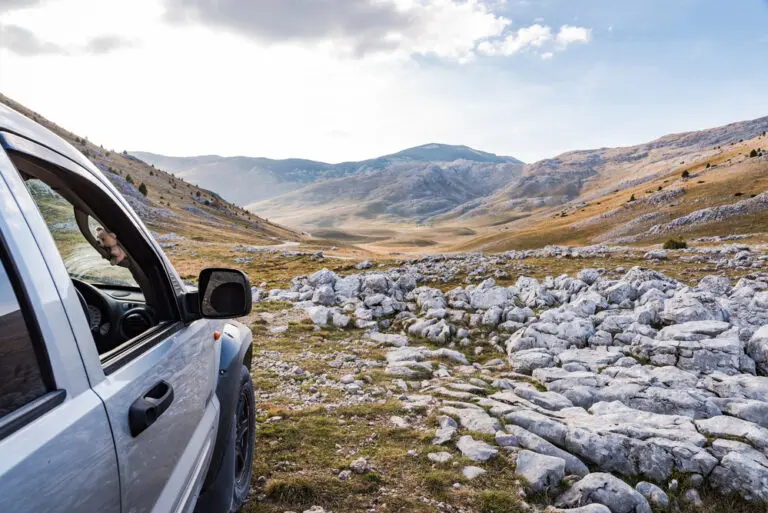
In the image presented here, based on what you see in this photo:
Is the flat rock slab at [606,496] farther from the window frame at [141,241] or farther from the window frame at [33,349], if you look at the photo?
the window frame at [33,349]

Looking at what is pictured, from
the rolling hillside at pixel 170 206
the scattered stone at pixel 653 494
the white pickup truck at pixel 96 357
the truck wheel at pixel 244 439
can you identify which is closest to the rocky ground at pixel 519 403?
the scattered stone at pixel 653 494

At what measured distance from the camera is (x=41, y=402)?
155 cm

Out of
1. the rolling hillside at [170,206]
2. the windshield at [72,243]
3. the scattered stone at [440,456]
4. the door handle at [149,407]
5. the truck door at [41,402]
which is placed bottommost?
the scattered stone at [440,456]

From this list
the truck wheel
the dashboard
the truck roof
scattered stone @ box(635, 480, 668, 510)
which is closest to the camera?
the truck roof

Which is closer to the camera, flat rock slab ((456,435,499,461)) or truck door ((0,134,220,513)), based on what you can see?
truck door ((0,134,220,513))

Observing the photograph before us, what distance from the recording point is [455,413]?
7.26 meters

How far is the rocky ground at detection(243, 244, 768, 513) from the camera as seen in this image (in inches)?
204

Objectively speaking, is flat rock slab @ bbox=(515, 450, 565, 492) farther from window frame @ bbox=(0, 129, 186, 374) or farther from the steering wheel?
the steering wheel

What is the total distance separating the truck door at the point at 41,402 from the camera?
1.37 metres

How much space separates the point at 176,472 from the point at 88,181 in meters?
1.84

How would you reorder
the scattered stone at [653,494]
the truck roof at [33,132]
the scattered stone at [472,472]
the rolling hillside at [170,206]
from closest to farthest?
the truck roof at [33,132] < the scattered stone at [653,494] < the scattered stone at [472,472] < the rolling hillside at [170,206]

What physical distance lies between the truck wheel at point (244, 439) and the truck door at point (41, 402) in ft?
9.01

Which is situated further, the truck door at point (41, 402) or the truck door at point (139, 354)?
the truck door at point (139, 354)

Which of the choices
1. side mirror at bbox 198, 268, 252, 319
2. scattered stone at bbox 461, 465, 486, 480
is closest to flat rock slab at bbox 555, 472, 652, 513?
scattered stone at bbox 461, 465, 486, 480
